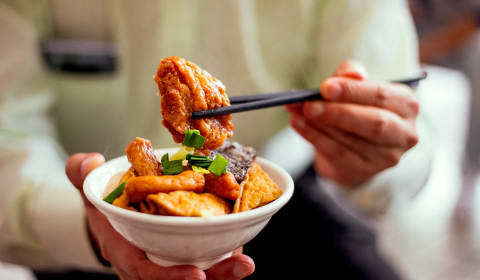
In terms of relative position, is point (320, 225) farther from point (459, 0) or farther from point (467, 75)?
point (467, 75)

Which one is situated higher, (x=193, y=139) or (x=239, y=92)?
(x=193, y=139)

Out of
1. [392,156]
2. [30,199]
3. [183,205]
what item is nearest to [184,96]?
[183,205]

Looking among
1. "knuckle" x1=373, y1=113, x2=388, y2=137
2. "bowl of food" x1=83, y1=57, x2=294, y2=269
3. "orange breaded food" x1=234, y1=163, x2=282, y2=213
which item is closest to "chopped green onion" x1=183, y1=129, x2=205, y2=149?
"bowl of food" x1=83, y1=57, x2=294, y2=269

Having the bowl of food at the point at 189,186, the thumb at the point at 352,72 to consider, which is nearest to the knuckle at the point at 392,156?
the thumb at the point at 352,72

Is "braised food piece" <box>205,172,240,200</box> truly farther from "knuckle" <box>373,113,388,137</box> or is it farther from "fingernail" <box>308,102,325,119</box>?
"knuckle" <box>373,113,388,137</box>

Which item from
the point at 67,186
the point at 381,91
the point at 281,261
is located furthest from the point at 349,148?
the point at 67,186

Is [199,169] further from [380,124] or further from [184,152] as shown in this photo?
[380,124]
